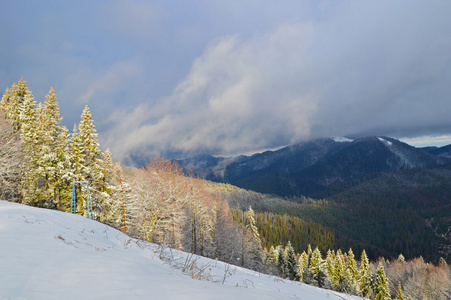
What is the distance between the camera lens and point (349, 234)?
167m

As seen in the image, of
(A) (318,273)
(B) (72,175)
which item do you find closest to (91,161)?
(B) (72,175)

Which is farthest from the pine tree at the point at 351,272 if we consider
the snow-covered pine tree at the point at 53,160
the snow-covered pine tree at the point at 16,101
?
the snow-covered pine tree at the point at 16,101

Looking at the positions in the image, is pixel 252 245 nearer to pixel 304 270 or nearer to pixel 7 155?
pixel 304 270

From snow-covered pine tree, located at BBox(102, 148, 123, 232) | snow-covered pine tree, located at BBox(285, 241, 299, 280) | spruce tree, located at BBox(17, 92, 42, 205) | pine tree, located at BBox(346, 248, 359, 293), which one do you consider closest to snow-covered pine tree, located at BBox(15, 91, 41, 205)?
spruce tree, located at BBox(17, 92, 42, 205)

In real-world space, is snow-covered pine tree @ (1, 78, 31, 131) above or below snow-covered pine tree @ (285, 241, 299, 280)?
above

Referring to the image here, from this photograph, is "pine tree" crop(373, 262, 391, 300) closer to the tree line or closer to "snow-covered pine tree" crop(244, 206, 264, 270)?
"snow-covered pine tree" crop(244, 206, 264, 270)

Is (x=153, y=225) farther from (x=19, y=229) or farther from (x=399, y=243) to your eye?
(x=399, y=243)

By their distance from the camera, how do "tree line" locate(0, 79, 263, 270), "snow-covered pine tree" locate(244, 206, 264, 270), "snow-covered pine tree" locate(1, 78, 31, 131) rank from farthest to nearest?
"snow-covered pine tree" locate(244, 206, 264, 270) < "snow-covered pine tree" locate(1, 78, 31, 131) < "tree line" locate(0, 79, 263, 270)

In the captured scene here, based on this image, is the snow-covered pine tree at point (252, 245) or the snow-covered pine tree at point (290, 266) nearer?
the snow-covered pine tree at point (252, 245)

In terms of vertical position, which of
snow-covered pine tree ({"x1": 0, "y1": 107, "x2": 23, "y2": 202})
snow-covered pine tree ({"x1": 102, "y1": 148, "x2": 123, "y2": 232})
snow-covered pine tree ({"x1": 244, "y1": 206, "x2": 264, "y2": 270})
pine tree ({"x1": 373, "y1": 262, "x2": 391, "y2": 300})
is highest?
snow-covered pine tree ({"x1": 0, "y1": 107, "x2": 23, "y2": 202})

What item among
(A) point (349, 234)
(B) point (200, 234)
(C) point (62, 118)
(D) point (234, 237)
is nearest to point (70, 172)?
(C) point (62, 118)

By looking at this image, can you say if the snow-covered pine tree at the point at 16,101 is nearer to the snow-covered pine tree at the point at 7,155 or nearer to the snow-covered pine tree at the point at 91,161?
the snow-covered pine tree at the point at 7,155

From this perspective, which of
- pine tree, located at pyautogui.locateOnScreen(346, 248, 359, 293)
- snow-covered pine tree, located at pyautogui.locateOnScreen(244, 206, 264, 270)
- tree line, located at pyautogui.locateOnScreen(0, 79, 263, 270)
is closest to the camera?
tree line, located at pyautogui.locateOnScreen(0, 79, 263, 270)

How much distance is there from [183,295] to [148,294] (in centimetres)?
47
